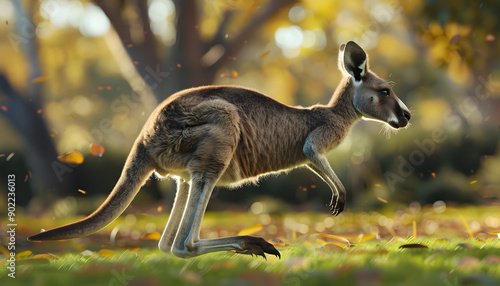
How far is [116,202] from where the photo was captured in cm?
333

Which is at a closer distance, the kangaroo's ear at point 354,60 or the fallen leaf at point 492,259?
the fallen leaf at point 492,259

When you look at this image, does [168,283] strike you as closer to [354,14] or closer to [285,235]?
[285,235]

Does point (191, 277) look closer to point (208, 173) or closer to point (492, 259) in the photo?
point (208, 173)

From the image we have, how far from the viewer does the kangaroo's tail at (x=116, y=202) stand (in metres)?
3.03

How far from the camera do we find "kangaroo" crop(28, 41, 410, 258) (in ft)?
10.8

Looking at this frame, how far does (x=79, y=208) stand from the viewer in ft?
33.9

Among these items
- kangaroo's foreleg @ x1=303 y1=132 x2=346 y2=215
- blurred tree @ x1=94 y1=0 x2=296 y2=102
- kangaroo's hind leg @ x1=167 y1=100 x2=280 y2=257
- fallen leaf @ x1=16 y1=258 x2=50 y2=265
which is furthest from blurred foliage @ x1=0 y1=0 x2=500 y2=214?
fallen leaf @ x1=16 y1=258 x2=50 y2=265

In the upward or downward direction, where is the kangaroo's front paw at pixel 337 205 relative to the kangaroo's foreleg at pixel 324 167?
downward

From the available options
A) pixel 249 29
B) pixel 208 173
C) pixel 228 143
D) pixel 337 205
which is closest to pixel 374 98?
pixel 337 205

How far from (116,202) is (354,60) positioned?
2035 mm

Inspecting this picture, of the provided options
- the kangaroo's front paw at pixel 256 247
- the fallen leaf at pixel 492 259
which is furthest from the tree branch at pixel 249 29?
the fallen leaf at pixel 492 259

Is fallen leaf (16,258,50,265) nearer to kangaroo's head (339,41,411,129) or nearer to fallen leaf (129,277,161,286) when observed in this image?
fallen leaf (129,277,161,286)

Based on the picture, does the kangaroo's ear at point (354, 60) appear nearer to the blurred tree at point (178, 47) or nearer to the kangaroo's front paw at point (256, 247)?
the kangaroo's front paw at point (256, 247)

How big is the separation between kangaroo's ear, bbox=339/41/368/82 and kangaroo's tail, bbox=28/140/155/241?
1.65m
